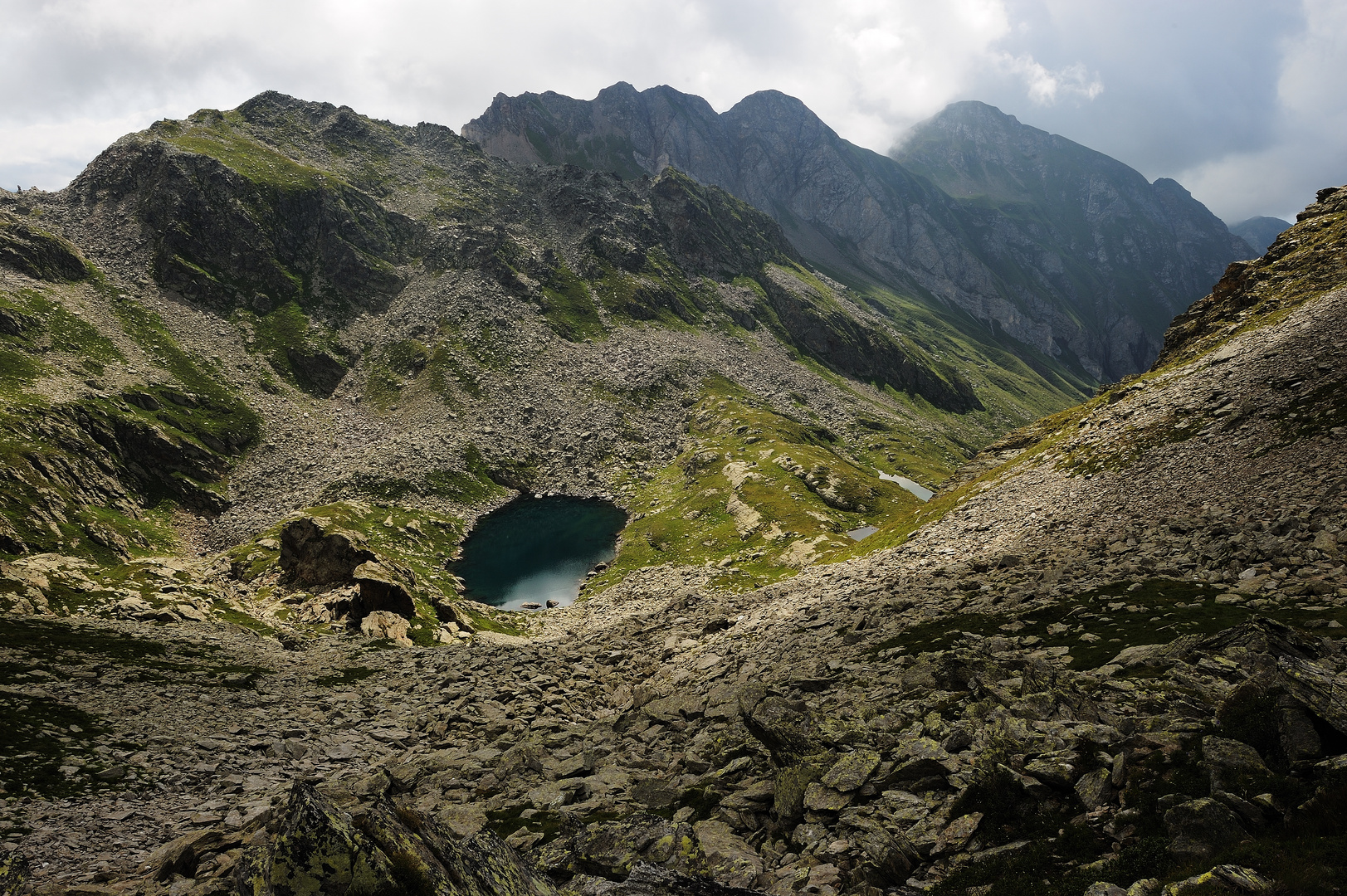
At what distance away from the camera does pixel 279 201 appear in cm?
19338

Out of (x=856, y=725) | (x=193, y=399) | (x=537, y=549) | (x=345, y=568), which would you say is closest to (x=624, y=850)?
(x=856, y=725)

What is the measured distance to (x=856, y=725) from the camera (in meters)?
20.8

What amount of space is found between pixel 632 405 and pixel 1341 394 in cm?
14716

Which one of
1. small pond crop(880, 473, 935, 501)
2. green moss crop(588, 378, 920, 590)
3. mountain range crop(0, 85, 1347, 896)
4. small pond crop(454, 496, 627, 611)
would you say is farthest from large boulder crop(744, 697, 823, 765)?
small pond crop(880, 473, 935, 501)

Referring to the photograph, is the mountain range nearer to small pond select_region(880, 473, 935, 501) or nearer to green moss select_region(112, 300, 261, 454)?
green moss select_region(112, 300, 261, 454)

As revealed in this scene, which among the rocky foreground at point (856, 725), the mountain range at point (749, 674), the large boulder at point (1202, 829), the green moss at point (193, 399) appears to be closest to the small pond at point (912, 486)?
the mountain range at point (749, 674)

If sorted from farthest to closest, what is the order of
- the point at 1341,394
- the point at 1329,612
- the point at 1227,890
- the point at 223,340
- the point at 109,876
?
the point at 223,340, the point at 1341,394, the point at 1329,612, the point at 109,876, the point at 1227,890

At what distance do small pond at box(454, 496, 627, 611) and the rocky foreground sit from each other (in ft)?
143

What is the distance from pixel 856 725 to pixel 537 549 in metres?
97.1

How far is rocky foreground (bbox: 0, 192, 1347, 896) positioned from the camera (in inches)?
473

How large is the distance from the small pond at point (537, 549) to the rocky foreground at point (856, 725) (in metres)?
43.5

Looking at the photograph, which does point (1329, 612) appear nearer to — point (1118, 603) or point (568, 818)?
point (1118, 603)

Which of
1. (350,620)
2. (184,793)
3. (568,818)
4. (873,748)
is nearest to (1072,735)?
(873,748)

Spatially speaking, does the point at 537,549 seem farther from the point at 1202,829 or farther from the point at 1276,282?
the point at 1276,282
